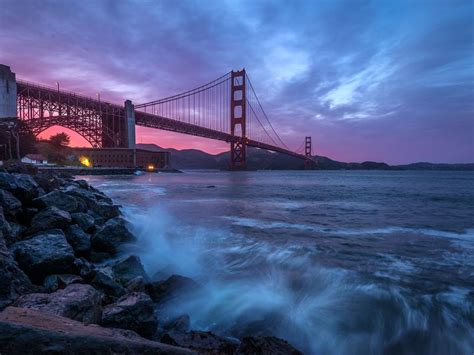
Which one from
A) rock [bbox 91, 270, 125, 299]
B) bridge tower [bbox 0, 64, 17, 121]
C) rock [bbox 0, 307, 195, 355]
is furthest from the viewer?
bridge tower [bbox 0, 64, 17, 121]

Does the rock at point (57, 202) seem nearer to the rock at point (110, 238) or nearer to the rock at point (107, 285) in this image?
the rock at point (110, 238)

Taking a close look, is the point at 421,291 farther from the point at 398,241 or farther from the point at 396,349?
the point at 398,241

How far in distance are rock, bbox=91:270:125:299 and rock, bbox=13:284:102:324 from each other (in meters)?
0.65

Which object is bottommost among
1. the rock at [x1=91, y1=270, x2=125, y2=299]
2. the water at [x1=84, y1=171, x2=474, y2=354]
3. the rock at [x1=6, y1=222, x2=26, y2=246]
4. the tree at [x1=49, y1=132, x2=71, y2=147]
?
the water at [x1=84, y1=171, x2=474, y2=354]

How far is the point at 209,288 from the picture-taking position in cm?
398

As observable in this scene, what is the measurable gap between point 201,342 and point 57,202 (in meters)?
4.62

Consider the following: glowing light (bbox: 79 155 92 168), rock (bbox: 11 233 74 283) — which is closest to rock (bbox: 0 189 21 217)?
rock (bbox: 11 233 74 283)

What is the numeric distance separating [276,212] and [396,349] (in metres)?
7.83

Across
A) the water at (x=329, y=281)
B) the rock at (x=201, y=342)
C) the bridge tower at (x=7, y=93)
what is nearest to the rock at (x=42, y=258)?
the water at (x=329, y=281)

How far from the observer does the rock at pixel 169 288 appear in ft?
11.5

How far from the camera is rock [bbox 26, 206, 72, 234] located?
4320 millimetres

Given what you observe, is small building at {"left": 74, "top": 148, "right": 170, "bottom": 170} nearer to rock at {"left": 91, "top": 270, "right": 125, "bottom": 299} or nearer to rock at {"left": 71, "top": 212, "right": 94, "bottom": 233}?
rock at {"left": 71, "top": 212, "right": 94, "bottom": 233}

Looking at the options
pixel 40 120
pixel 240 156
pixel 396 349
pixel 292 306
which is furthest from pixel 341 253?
pixel 240 156

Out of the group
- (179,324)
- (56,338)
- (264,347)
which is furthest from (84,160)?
(56,338)
